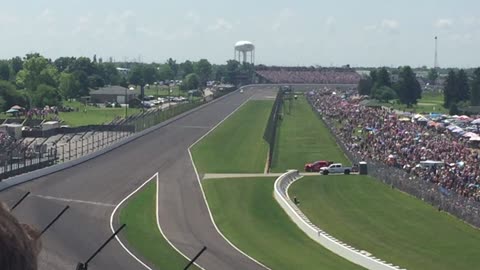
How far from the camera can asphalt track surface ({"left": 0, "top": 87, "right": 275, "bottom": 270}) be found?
25.1m

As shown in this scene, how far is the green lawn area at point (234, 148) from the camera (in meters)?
50.6

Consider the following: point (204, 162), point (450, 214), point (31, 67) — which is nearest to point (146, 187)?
point (204, 162)

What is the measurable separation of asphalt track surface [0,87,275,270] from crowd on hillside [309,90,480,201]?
38.2 ft

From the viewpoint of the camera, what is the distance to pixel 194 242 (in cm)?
2808

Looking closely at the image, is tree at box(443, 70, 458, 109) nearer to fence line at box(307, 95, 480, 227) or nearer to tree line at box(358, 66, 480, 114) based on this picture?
tree line at box(358, 66, 480, 114)

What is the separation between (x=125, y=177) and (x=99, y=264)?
66.8 ft

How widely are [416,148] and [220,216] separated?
946 inches

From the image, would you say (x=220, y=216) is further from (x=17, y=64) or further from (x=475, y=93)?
(x=17, y=64)

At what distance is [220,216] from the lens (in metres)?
33.6

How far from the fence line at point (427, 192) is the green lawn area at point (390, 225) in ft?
1.22

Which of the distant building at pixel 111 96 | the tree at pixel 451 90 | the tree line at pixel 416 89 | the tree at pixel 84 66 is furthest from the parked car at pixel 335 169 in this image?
the tree at pixel 84 66

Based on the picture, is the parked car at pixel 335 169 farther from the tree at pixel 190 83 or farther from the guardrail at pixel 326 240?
the tree at pixel 190 83

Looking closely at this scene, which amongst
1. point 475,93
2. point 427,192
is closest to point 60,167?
point 427,192

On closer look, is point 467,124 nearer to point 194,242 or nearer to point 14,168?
point 14,168
